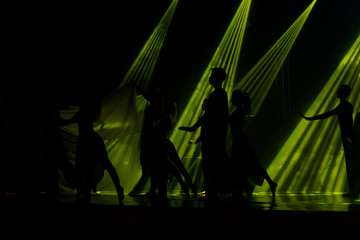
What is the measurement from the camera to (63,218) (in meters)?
3.14

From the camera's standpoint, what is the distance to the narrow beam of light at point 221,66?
365 inches

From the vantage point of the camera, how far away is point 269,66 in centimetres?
1008

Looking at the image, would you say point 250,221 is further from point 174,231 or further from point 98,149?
point 98,149

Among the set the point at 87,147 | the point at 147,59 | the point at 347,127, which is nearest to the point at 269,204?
the point at 87,147

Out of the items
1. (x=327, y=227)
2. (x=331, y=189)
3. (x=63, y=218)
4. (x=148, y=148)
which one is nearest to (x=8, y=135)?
(x=148, y=148)

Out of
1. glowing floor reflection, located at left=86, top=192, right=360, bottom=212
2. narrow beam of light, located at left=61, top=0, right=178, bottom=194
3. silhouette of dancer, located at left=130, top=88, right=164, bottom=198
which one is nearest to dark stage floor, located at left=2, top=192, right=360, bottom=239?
glowing floor reflection, located at left=86, top=192, right=360, bottom=212

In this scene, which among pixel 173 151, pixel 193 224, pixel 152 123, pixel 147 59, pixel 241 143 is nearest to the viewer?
pixel 193 224

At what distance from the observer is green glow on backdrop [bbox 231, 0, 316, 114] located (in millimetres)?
9898

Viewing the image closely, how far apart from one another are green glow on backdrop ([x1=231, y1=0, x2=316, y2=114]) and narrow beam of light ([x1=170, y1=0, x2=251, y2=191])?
49 centimetres

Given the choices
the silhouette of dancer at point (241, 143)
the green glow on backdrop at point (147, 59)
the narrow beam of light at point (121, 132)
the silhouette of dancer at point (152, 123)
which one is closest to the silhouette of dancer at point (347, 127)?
the silhouette of dancer at point (241, 143)

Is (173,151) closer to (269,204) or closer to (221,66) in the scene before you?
(269,204)

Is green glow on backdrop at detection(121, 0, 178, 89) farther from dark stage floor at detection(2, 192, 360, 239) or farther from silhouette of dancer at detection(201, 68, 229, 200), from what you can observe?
dark stage floor at detection(2, 192, 360, 239)

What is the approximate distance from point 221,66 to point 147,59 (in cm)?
188

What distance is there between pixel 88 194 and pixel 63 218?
1.41 metres
